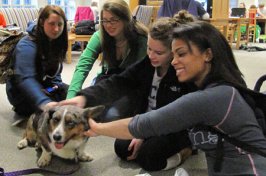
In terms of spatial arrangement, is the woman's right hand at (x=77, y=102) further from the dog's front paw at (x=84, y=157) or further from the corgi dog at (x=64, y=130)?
the dog's front paw at (x=84, y=157)

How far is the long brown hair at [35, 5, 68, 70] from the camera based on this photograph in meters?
2.21

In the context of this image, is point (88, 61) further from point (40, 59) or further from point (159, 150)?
point (159, 150)

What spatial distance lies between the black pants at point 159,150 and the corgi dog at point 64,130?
0.33m

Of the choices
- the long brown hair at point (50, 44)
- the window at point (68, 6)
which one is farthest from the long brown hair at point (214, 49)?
the window at point (68, 6)

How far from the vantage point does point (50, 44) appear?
2.34 meters

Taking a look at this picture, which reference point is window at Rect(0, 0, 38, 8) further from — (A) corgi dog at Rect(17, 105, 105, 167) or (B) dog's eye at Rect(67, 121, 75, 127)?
(B) dog's eye at Rect(67, 121, 75, 127)

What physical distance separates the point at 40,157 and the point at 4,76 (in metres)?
0.89

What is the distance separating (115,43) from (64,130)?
93 centimetres

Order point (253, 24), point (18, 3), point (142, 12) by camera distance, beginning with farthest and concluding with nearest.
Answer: point (253, 24) < point (18, 3) < point (142, 12)

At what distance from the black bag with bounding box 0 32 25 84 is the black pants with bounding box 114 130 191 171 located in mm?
1237

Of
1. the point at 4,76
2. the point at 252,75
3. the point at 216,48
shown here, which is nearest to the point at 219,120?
the point at 216,48

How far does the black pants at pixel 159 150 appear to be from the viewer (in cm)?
176

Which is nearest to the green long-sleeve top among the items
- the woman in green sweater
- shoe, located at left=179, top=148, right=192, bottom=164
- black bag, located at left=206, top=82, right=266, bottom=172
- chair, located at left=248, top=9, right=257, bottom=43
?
the woman in green sweater

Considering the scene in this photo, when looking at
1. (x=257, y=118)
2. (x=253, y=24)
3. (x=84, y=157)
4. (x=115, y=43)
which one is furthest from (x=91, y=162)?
(x=253, y=24)
